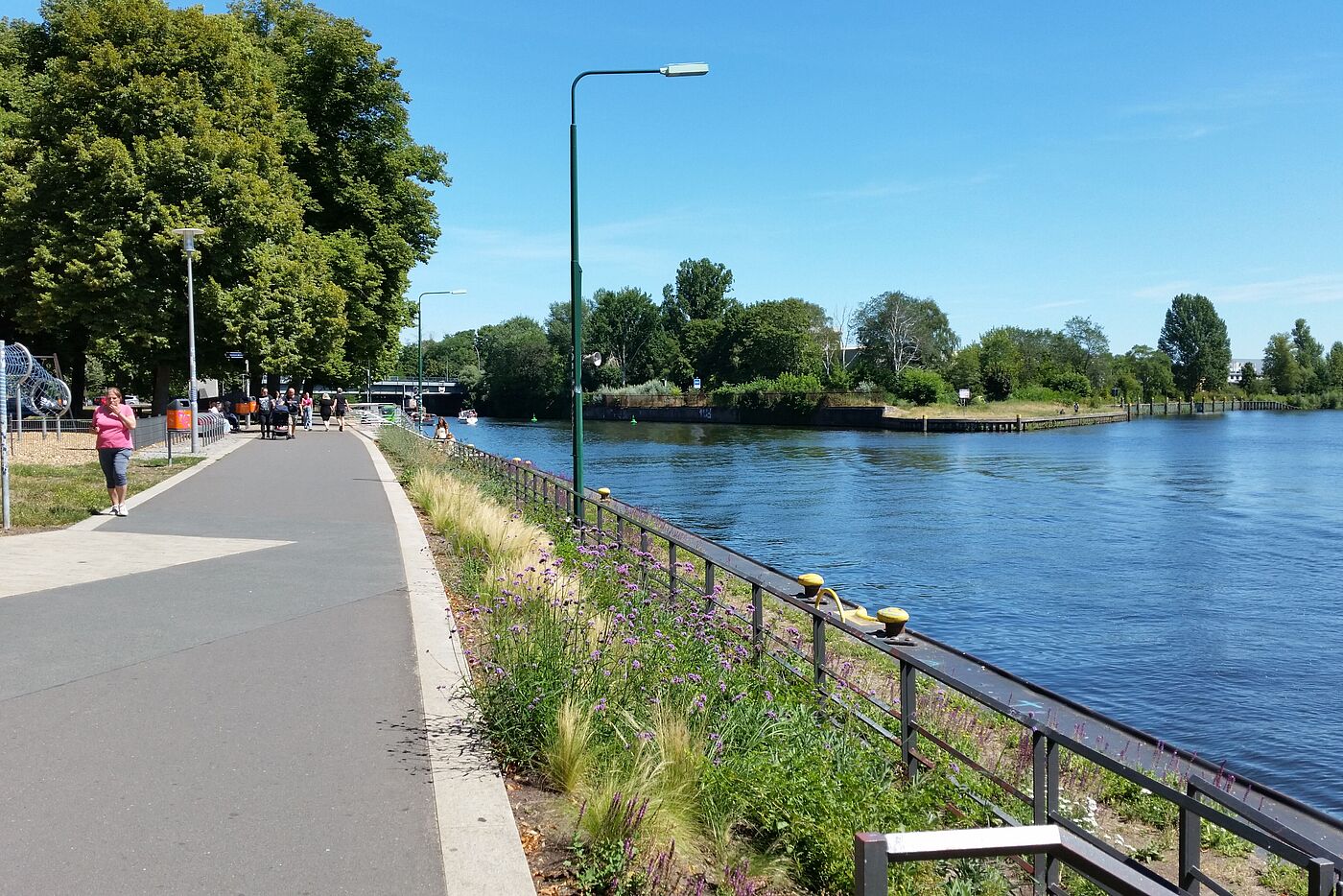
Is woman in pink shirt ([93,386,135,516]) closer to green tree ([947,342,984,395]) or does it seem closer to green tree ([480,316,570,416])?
green tree ([947,342,984,395])

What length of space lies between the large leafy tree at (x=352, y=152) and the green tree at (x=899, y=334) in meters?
80.3

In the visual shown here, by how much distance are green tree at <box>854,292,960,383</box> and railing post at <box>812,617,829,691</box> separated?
114433mm

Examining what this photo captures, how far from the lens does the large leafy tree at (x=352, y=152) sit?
142 feet

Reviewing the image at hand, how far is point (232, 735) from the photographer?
605 centimetres

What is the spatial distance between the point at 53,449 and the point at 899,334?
102134mm

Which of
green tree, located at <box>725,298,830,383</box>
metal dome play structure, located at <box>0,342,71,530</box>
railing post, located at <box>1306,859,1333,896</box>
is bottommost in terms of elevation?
railing post, located at <box>1306,859,1333,896</box>

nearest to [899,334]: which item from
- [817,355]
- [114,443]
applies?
[817,355]

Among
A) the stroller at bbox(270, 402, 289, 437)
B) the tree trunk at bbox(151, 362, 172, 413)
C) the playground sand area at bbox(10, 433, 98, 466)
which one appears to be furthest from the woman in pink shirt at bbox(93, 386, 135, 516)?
the tree trunk at bbox(151, 362, 172, 413)

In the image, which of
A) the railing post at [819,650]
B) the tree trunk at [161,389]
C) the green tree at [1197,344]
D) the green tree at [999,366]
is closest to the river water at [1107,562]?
the railing post at [819,650]

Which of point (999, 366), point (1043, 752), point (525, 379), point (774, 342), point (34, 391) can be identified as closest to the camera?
point (1043, 752)

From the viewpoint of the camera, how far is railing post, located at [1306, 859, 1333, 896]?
108 inches

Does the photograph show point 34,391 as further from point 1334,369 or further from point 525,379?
point 1334,369

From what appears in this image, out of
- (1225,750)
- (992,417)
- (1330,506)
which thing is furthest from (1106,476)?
(992,417)

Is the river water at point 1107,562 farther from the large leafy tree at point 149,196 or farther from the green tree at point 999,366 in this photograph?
the green tree at point 999,366
